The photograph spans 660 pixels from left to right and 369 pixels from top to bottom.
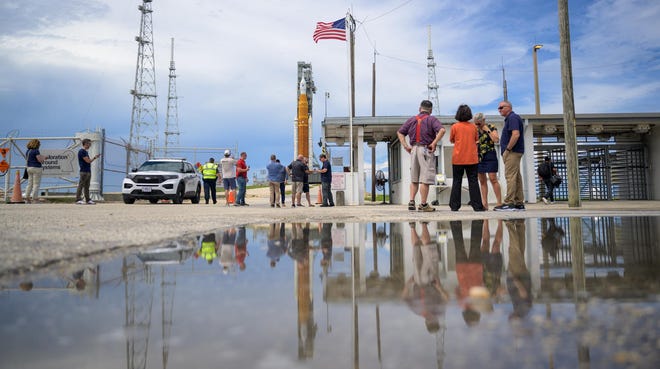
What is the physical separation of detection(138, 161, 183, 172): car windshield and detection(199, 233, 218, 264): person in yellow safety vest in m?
14.5

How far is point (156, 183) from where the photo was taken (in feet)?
52.8

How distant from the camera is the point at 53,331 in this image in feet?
3.45

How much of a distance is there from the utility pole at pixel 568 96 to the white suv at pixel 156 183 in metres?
12.9

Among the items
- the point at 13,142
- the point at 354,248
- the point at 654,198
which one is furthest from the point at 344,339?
the point at 654,198

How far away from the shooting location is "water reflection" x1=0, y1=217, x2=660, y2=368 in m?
0.89

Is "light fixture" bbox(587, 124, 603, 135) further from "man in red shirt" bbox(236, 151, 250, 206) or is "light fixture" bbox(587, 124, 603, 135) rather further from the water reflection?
the water reflection

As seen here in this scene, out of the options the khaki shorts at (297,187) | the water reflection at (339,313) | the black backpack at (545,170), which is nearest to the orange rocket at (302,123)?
the khaki shorts at (297,187)

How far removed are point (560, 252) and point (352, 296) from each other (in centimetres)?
149

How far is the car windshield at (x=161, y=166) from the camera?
16797mm

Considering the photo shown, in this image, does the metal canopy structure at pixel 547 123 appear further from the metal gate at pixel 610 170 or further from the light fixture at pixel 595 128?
the metal gate at pixel 610 170

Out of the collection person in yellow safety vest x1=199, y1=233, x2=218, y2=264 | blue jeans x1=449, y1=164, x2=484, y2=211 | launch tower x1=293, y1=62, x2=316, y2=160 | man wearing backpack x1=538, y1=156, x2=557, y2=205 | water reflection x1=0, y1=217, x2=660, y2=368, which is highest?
launch tower x1=293, y1=62, x2=316, y2=160

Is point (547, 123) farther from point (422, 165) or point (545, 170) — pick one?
point (422, 165)

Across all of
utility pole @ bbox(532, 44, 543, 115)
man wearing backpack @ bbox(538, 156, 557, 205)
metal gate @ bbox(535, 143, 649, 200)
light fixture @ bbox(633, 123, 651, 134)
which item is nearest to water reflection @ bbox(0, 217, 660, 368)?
man wearing backpack @ bbox(538, 156, 557, 205)

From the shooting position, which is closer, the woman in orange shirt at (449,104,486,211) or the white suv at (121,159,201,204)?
the woman in orange shirt at (449,104,486,211)
